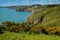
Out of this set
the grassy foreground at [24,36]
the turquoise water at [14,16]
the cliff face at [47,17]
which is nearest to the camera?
the grassy foreground at [24,36]

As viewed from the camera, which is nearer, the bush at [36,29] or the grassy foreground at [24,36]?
the grassy foreground at [24,36]

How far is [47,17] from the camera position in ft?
14.4

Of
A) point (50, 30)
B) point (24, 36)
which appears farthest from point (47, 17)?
point (24, 36)

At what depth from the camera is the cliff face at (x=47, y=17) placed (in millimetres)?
4304

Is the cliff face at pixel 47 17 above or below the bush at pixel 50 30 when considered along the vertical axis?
above

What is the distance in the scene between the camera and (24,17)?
4426 mm

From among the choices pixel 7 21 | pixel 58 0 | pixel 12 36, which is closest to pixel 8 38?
pixel 12 36

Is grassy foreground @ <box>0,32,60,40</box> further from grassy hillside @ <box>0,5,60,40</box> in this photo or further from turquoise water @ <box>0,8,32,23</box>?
turquoise water @ <box>0,8,32,23</box>

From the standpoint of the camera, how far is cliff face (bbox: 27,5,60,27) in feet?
14.1

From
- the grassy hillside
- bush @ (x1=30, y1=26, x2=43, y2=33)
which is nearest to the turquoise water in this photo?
the grassy hillside

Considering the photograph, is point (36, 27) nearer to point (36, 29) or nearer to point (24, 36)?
point (36, 29)

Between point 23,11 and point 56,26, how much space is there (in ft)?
3.42

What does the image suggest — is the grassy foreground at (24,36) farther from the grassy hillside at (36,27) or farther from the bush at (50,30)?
the bush at (50,30)

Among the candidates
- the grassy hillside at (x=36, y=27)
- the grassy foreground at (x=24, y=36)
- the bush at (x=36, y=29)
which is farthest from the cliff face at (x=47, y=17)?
the grassy foreground at (x=24, y=36)
